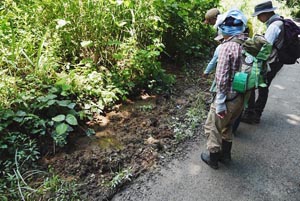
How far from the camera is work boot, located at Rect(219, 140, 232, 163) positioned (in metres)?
3.21

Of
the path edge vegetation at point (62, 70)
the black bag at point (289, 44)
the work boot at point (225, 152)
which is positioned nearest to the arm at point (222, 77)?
the work boot at point (225, 152)

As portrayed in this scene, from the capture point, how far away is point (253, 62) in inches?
119

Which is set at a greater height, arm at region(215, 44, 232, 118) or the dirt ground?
arm at region(215, 44, 232, 118)

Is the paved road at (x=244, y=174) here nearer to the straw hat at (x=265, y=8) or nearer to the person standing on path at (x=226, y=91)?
the person standing on path at (x=226, y=91)

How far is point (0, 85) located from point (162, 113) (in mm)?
2184

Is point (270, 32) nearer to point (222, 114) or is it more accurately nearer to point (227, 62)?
point (227, 62)

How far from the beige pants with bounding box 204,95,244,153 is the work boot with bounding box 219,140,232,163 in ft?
0.21

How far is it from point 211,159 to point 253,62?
1205 millimetres

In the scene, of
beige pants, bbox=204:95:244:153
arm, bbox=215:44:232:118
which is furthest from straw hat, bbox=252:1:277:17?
beige pants, bbox=204:95:244:153

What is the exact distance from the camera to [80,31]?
13.7 ft

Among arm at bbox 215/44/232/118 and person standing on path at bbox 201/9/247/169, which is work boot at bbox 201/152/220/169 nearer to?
person standing on path at bbox 201/9/247/169

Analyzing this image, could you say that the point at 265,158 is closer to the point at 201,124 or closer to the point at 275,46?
the point at 201,124

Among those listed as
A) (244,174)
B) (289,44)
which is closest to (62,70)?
(244,174)

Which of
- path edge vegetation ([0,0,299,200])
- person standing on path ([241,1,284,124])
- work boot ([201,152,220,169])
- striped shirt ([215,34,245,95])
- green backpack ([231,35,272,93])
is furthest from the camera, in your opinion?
person standing on path ([241,1,284,124])
